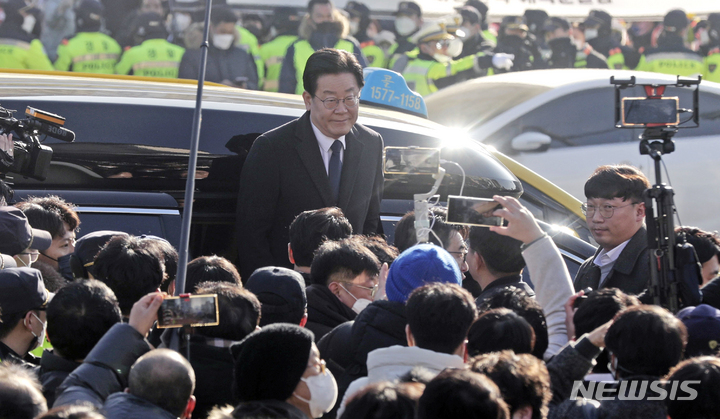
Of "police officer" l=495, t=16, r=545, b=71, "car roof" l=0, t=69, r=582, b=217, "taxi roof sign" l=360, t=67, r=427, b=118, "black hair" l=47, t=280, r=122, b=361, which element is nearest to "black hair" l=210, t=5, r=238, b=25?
"police officer" l=495, t=16, r=545, b=71

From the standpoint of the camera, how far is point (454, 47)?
9.87m

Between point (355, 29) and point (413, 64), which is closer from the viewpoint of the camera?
point (413, 64)

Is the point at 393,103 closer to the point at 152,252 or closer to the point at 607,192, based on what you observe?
A: the point at 607,192

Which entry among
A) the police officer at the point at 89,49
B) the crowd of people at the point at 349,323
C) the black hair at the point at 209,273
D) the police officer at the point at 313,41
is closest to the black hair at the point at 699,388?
the crowd of people at the point at 349,323

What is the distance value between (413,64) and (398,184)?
17.7ft

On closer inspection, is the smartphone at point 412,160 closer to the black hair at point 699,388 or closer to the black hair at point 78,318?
the black hair at point 78,318

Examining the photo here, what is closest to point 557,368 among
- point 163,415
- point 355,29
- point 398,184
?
point 163,415

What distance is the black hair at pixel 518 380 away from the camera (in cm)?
231

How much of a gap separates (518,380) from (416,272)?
75 cm

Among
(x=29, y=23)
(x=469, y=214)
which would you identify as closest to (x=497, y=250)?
(x=469, y=214)

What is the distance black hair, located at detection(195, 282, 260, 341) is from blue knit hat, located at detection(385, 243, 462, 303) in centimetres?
46

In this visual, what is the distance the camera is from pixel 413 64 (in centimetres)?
984

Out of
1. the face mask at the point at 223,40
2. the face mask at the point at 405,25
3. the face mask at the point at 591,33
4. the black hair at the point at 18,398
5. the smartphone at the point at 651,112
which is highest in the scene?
the face mask at the point at 591,33

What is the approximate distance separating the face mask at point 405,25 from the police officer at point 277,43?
1.25 metres
